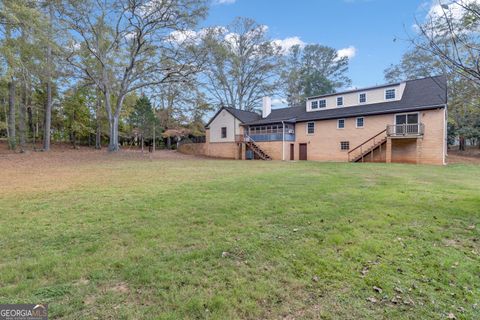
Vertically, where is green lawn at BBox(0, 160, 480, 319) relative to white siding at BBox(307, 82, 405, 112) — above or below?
below

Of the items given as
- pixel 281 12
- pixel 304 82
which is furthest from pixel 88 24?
pixel 304 82

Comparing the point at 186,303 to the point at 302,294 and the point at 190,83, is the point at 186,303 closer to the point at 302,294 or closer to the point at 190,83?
the point at 302,294

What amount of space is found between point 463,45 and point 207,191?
683 cm

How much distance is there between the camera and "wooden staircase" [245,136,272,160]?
1034 inches

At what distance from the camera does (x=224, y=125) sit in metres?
29.7

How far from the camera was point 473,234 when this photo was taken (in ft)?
14.1

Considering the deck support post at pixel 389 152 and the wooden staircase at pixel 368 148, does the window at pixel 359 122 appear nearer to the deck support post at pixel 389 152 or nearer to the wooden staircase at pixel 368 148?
the wooden staircase at pixel 368 148

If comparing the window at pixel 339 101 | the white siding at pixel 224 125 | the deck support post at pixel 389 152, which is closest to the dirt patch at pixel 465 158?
the deck support post at pixel 389 152

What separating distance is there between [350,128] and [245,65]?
17721 mm

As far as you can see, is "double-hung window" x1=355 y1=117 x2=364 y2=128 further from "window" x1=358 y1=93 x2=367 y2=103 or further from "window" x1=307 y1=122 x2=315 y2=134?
"window" x1=307 y1=122 x2=315 y2=134

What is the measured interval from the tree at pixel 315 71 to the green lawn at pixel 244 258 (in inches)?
1401

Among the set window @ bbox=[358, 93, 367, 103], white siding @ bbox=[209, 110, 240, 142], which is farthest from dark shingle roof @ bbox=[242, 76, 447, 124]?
white siding @ bbox=[209, 110, 240, 142]

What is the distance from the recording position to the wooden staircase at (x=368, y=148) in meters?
20.9

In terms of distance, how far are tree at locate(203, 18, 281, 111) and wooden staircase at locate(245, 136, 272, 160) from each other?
34.8 feet
